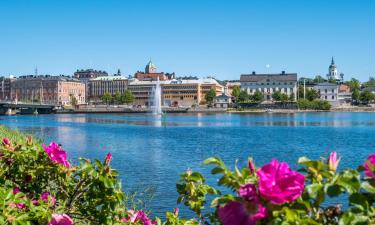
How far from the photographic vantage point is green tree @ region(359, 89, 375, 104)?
169750mm

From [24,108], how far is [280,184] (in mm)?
151158

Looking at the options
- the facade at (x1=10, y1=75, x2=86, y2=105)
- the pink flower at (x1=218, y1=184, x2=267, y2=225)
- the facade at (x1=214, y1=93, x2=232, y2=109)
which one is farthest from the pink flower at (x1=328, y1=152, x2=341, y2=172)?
the facade at (x1=10, y1=75, x2=86, y2=105)

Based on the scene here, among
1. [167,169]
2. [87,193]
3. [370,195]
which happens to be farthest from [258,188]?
[167,169]

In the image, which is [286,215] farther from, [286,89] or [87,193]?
[286,89]

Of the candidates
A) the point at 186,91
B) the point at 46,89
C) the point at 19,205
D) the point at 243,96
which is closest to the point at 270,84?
the point at 243,96

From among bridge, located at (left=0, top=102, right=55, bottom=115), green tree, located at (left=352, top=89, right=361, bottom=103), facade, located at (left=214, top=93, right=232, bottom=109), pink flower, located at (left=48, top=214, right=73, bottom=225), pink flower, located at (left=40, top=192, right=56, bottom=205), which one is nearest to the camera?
pink flower, located at (left=48, top=214, right=73, bottom=225)

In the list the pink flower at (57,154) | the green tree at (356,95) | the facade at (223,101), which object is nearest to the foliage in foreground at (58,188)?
the pink flower at (57,154)

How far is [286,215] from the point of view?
2.24 meters

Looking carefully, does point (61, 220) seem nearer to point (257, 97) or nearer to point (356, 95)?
point (257, 97)

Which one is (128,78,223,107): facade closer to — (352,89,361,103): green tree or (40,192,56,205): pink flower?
(352,89,361,103): green tree

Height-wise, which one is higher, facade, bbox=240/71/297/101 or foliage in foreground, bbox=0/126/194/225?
facade, bbox=240/71/297/101

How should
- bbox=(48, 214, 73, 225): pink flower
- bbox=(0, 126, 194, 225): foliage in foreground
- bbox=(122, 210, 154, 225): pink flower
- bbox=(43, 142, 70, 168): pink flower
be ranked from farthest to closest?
bbox=(122, 210, 154, 225): pink flower, bbox=(43, 142, 70, 168): pink flower, bbox=(0, 126, 194, 225): foliage in foreground, bbox=(48, 214, 73, 225): pink flower

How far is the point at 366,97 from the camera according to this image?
17038 cm

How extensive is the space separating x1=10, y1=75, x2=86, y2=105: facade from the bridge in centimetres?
3061
